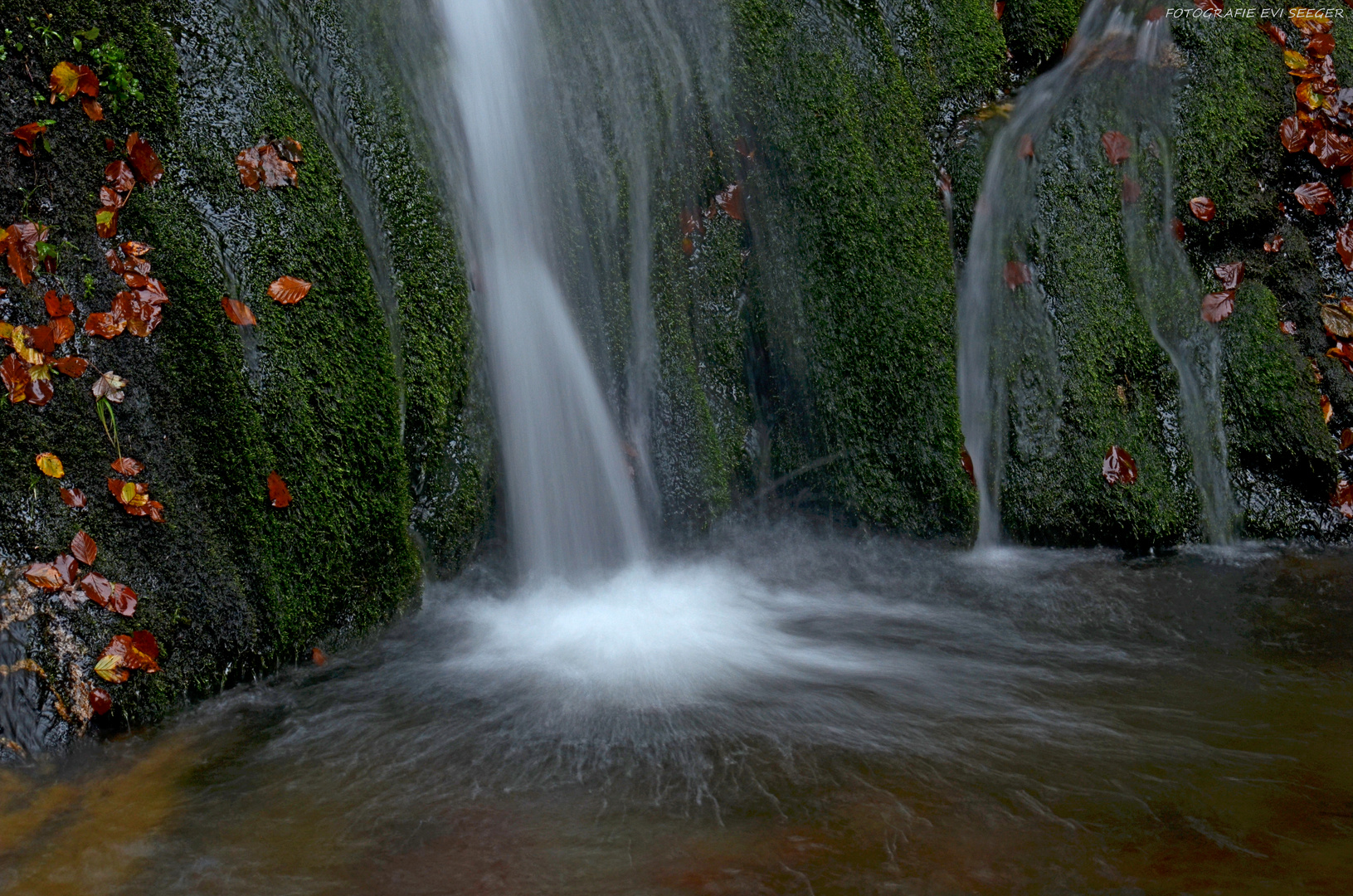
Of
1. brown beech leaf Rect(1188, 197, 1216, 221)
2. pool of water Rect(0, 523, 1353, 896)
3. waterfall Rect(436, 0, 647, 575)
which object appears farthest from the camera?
brown beech leaf Rect(1188, 197, 1216, 221)

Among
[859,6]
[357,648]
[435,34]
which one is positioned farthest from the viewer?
[859,6]

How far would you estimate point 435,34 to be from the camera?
12.5ft

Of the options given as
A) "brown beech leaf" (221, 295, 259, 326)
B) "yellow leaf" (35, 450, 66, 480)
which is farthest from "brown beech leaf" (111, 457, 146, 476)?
"brown beech leaf" (221, 295, 259, 326)

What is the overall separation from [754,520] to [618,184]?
5.46ft

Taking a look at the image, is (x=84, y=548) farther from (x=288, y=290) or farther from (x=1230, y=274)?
(x=1230, y=274)

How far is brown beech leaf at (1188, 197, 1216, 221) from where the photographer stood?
4664 millimetres

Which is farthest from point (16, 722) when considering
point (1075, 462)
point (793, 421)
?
point (1075, 462)

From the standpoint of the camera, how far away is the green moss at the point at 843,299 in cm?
430

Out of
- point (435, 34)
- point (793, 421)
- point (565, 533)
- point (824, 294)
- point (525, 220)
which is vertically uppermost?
point (435, 34)

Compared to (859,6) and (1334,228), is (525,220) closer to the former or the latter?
(859,6)

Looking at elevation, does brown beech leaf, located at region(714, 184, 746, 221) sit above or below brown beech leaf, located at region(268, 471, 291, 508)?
above

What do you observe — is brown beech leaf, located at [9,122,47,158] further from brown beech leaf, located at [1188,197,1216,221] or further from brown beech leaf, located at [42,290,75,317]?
brown beech leaf, located at [1188,197,1216,221]

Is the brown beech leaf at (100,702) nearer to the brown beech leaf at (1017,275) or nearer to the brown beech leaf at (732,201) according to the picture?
the brown beech leaf at (732,201)

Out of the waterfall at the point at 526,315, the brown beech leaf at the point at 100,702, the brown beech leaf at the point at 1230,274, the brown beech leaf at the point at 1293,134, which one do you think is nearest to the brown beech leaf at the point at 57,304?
the brown beech leaf at the point at 100,702
